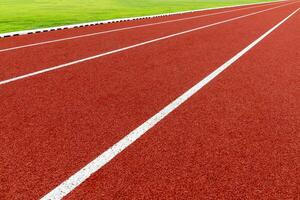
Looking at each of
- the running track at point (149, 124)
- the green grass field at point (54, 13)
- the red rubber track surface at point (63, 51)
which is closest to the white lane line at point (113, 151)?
the running track at point (149, 124)

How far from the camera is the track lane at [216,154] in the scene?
345 centimetres

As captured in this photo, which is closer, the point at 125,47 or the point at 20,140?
the point at 20,140

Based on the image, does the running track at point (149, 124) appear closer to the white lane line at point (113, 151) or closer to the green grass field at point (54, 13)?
the white lane line at point (113, 151)

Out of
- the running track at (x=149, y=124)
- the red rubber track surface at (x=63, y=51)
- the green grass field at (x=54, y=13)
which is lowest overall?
the green grass field at (x=54, y=13)

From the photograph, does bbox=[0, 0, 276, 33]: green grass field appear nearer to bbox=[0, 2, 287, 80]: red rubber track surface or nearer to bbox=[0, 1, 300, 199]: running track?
bbox=[0, 2, 287, 80]: red rubber track surface

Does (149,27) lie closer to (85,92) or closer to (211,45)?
(211,45)

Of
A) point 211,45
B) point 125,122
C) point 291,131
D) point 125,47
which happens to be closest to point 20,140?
point 125,122

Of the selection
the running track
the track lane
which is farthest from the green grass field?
the track lane

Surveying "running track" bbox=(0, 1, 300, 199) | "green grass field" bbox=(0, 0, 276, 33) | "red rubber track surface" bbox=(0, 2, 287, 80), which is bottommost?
"green grass field" bbox=(0, 0, 276, 33)

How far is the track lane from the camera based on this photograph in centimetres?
345

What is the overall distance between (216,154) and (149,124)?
1.10 m

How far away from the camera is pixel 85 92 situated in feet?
21.0

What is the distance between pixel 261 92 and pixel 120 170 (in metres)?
3.49

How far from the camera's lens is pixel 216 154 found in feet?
13.7
